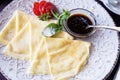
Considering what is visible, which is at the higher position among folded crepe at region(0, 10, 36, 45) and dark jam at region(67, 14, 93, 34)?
folded crepe at region(0, 10, 36, 45)

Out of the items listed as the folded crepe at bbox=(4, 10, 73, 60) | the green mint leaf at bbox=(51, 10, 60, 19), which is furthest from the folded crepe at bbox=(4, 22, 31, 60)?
the green mint leaf at bbox=(51, 10, 60, 19)

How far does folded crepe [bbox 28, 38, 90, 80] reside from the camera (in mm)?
1486

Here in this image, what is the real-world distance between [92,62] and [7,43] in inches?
15.5

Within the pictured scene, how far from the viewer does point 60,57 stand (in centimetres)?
152

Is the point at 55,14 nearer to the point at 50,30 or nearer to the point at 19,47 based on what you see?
the point at 50,30

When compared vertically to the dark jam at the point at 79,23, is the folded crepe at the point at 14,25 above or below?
above

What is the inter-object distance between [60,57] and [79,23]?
0.62 ft

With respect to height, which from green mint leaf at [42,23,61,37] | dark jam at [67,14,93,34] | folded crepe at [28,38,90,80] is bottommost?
folded crepe at [28,38,90,80]

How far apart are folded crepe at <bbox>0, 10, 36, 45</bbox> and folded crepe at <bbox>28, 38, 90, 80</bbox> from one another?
0.14 meters

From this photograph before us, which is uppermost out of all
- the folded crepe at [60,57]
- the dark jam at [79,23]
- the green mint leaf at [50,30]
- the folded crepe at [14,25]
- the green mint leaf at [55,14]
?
the folded crepe at [14,25]

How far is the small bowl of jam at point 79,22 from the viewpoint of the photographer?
5.15 feet

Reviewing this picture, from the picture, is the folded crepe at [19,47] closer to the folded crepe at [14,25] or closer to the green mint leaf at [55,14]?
the folded crepe at [14,25]

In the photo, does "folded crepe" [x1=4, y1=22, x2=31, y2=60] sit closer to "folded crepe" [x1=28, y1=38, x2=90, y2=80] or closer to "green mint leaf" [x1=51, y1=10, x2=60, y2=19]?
"folded crepe" [x1=28, y1=38, x2=90, y2=80]

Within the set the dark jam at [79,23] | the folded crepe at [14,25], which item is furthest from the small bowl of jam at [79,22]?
the folded crepe at [14,25]
